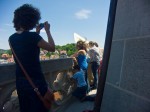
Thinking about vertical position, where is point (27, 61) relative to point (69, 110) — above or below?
above

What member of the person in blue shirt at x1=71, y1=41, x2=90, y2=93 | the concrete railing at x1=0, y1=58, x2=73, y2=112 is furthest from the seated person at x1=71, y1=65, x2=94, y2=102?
the concrete railing at x1=0, y1=58, x2=73, y2=112

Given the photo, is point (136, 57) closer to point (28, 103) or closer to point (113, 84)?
point (113, 84)

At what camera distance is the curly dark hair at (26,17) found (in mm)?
2607

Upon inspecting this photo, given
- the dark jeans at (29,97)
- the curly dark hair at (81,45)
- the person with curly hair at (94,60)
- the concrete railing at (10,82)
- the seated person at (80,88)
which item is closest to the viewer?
the dark jeans at (29,97)

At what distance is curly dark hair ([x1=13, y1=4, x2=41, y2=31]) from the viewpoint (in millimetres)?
2607

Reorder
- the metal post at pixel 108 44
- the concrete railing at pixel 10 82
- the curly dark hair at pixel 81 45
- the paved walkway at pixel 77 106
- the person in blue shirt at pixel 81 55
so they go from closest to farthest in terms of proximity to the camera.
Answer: the metal post at pixel 108 44 → the concrete railing at pixel 10 82 → the paved walkway at pixel 77 106 → the person in blue shirt at pixel 81 55 → the curly dark hair at pixel 81 45

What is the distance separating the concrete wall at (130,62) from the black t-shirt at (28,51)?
0.98 m

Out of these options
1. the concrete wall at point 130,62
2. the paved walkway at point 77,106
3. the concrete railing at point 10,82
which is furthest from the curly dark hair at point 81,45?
the concrete wall at point 130,62

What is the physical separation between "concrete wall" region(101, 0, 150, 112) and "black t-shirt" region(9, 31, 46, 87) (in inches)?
38.5

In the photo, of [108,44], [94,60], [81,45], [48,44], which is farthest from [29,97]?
[94,60]

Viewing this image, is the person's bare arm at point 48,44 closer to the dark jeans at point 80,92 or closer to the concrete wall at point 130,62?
the concrete wall at point 130,62

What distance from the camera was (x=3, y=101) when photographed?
309 cm

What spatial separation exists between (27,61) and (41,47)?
206 millimetres

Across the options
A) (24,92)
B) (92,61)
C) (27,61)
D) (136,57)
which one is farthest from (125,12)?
(92,61)
